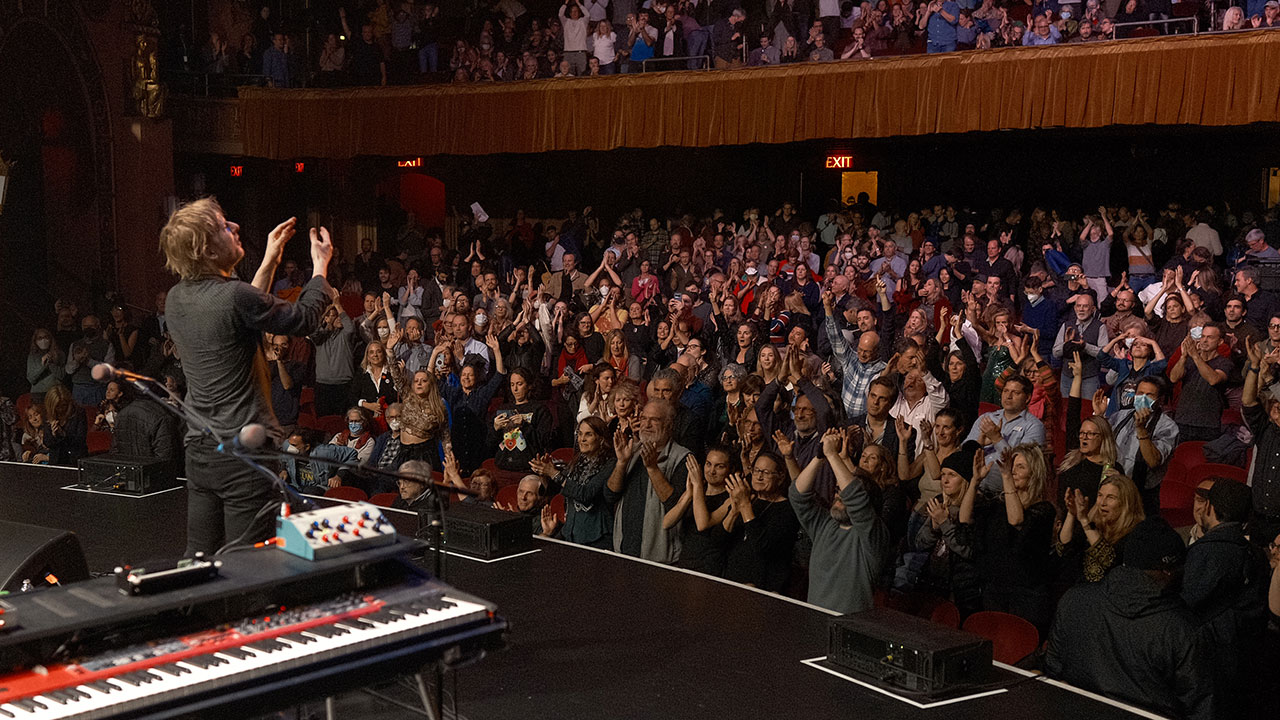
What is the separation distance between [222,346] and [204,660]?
0.88 metres

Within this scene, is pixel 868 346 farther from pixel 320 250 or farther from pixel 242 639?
pixel 242 639

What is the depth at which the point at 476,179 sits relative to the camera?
1814cm

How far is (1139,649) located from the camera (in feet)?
12.9

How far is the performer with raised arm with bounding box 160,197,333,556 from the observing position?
3.17 metres

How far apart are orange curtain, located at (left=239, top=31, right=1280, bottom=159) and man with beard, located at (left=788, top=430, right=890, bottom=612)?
720 centimetres

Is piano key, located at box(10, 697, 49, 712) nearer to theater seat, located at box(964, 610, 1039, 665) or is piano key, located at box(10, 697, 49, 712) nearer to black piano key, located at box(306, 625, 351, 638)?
black piano key, located at box(306, 625, 351, 638)

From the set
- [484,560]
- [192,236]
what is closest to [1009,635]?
[484,560]

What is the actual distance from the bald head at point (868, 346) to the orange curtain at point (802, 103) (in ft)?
15.8

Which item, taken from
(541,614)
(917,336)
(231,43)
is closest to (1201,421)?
(917,336)

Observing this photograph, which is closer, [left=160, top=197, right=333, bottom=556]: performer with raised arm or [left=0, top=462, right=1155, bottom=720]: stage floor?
[left=160, top=197, right=333, bottom=556]: performer with raised arm

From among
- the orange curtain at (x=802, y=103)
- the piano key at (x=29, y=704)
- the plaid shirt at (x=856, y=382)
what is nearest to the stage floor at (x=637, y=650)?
the piano key at (x=29, y=704)

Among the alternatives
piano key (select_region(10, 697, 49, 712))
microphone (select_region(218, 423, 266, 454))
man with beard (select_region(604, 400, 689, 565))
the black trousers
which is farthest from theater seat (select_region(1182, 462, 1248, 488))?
piano key (select_region(10, 697, 49, 712))

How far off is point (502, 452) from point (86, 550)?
8.97 feet

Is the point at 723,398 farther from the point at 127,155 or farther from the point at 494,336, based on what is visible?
the point at 127,155
